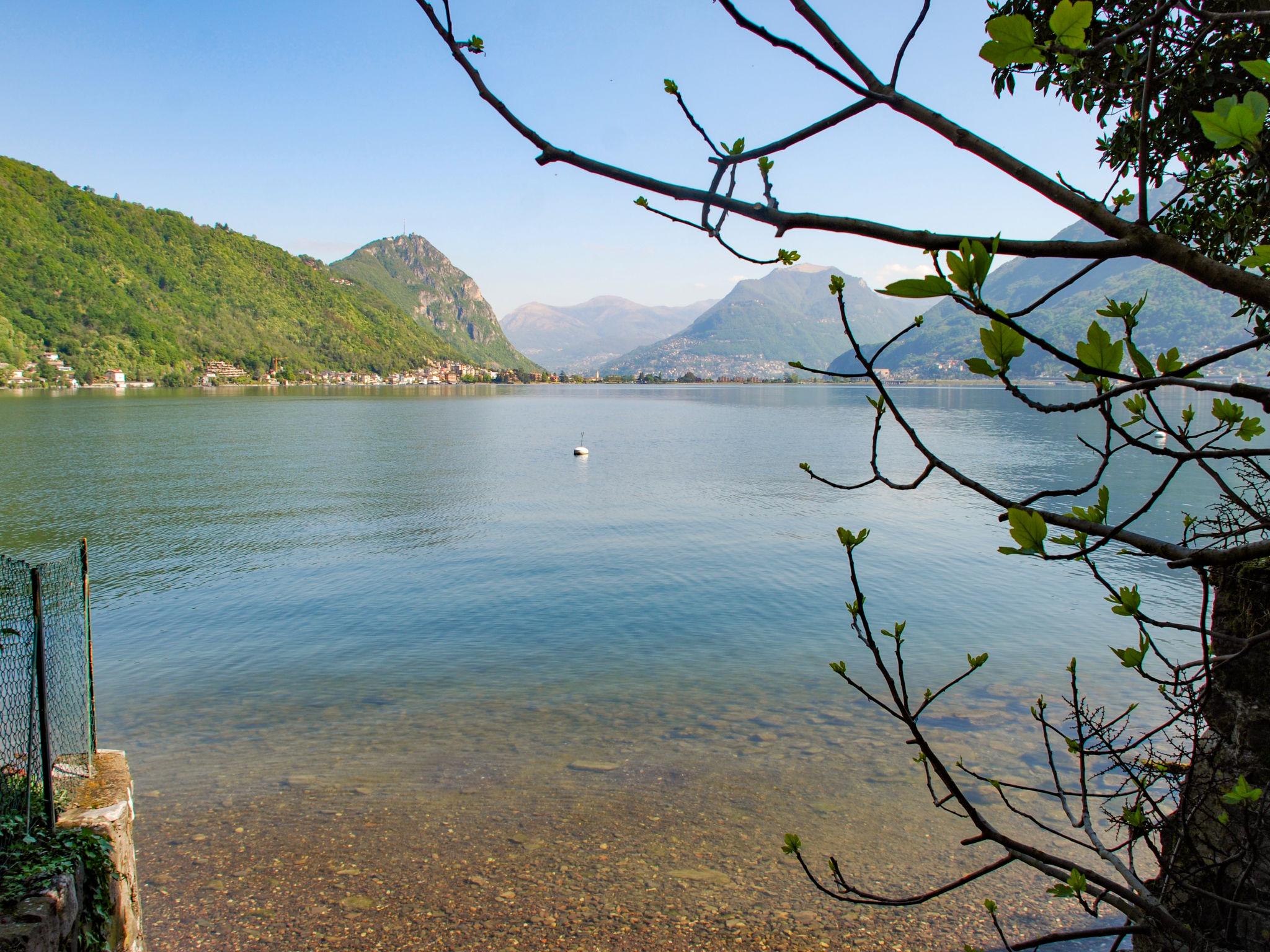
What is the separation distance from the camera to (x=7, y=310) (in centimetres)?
15025

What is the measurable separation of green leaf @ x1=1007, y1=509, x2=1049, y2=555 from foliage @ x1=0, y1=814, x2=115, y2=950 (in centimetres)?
536

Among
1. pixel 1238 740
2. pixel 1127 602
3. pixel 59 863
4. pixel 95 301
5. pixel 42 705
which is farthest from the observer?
pixel 95 301

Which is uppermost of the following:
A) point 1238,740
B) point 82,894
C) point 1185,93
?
point 1185,93

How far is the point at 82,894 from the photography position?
185 inches

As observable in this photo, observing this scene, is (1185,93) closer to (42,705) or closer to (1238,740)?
(1238,740)

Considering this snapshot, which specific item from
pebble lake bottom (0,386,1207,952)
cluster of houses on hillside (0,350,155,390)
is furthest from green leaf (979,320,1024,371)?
cluster of houses on hillside (0,350,155,390)

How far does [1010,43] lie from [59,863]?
236 inches

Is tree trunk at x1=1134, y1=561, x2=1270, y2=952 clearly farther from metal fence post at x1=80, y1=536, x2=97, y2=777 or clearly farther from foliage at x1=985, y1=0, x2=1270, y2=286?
metal fence post at x1=80, y1=536, x2=97, y2=777

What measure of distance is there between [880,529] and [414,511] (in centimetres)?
1670

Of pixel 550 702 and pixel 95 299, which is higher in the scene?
pixel 95 299

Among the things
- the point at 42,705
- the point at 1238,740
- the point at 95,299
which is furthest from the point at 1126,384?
the point at 95,299

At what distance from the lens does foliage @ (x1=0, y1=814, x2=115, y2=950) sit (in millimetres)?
4289

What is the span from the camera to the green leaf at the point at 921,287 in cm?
100

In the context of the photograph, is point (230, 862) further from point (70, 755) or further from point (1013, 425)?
point (1013, 425)
